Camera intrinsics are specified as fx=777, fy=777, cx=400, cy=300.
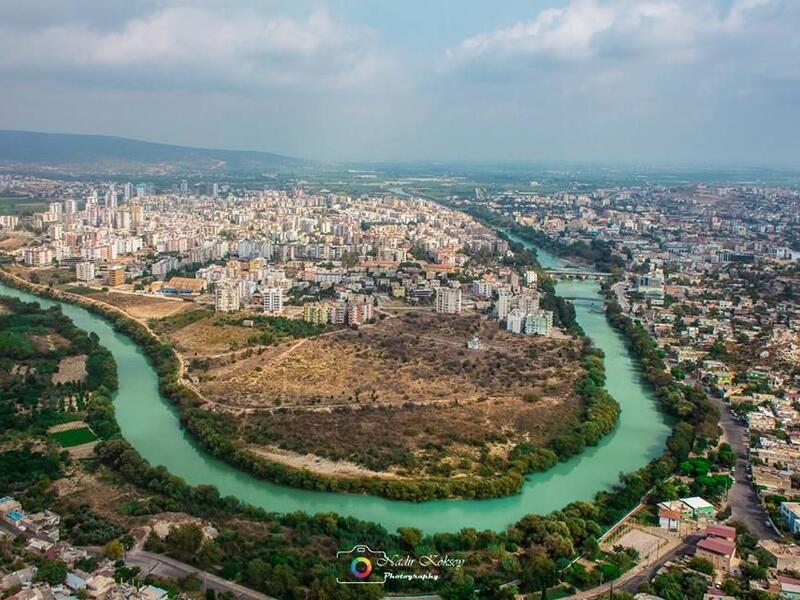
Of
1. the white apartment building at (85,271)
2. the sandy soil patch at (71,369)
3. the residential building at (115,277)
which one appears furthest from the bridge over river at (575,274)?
the sandy soil patch at (71,369)

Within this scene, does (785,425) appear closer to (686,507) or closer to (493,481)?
(686,507)

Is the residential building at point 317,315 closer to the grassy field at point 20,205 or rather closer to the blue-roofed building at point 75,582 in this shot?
the blue-roofed building at point 75,582

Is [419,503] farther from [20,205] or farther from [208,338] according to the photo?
[20,205]

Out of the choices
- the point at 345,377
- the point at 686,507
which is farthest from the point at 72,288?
the point at 686,507

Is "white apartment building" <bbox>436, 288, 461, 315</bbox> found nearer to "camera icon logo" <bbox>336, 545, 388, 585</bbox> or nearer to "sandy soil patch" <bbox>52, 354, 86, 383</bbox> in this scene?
"sandy soil patch" <bbox>52, 354, 86, 383</bbox>

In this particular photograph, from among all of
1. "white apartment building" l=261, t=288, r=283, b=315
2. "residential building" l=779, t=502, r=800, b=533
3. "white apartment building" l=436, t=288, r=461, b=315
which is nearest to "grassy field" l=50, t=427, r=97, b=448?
"white apartment building" l=261, t=288, r=283, b=315

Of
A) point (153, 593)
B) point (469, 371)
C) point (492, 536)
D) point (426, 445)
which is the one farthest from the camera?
point (469, 371)
